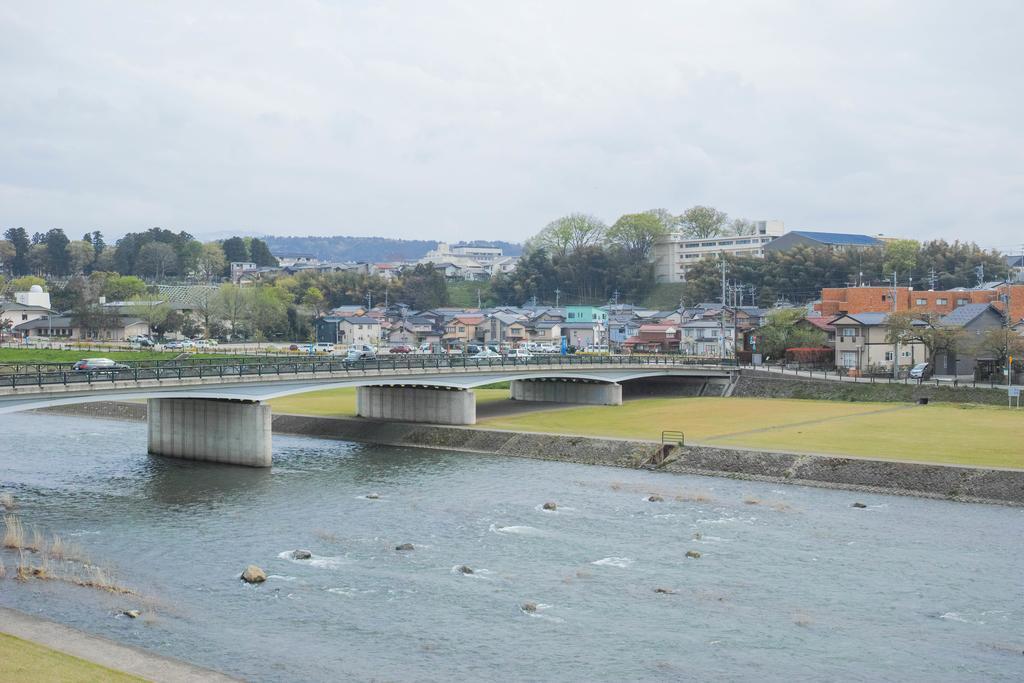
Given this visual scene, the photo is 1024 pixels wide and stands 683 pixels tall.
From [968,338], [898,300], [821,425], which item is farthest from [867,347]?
A: [821,425]

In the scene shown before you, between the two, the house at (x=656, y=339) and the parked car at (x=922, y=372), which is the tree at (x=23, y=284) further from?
the parked car at (x=922, y=372)

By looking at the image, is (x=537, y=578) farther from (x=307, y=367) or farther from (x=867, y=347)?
(x=867, y=347)

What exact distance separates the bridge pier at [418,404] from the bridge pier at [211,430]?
40.6 feet

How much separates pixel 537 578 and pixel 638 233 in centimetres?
12978

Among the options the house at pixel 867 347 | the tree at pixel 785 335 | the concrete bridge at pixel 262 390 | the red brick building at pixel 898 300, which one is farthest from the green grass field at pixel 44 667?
the red brick building at pixel 898 300

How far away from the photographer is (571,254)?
150m

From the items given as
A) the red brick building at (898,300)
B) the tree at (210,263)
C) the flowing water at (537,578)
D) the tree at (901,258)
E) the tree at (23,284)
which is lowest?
the flowing water at (537,578)

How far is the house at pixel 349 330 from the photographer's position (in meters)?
123

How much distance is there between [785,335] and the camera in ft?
258

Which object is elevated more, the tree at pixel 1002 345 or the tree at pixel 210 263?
the tree at pixel 210 263

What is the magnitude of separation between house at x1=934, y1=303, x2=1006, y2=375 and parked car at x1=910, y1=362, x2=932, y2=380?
118 cm

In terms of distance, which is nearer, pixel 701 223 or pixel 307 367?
pixel 307 367

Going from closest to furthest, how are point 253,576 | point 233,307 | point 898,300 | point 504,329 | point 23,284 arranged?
point 253,576 → point 898,300 → point 233,307 → point 504,329 → point 23,284

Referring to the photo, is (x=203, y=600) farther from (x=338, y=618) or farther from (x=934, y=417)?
(x=934, y=417)
